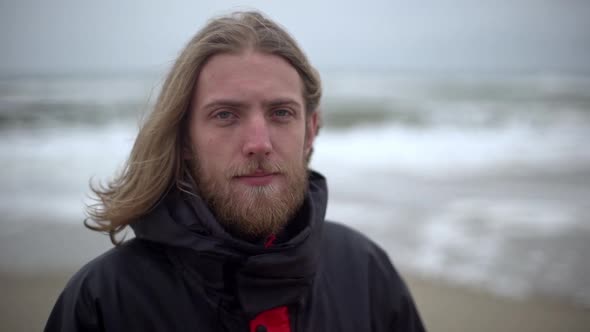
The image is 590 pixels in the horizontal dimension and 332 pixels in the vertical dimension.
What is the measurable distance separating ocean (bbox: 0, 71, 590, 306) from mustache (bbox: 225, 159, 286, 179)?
2.20 ft

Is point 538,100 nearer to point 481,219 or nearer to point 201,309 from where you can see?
point 481,219

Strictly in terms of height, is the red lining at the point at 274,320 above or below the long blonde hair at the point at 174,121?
below

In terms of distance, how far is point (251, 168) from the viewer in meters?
1.95

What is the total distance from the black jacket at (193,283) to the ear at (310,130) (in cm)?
56

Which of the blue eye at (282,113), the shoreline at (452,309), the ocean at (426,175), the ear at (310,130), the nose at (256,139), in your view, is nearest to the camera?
the nose at (256,139)

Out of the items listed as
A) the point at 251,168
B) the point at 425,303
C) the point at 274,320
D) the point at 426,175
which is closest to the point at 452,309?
the point at 425,303

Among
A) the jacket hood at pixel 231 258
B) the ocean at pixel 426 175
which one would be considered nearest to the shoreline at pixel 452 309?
the ocean at pixel 426 175

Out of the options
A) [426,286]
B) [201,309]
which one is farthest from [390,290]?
[426,286]

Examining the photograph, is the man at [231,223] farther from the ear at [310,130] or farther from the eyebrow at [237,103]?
the ear at [310,130]

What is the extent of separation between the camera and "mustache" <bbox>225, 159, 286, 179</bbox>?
1946 millimetres

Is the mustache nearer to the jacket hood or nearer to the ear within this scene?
the jacket hood

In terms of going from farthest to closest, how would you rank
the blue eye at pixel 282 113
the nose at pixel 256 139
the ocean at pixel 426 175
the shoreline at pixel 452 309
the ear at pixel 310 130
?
the ocean at pixel 426 175
the shoreline at pixel 452 309
the ear at pixel 310 130
the blue eye at pixel 282 113
the nose at pixel 256 139

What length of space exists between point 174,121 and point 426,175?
8.40m

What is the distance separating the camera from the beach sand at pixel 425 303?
176 inches
